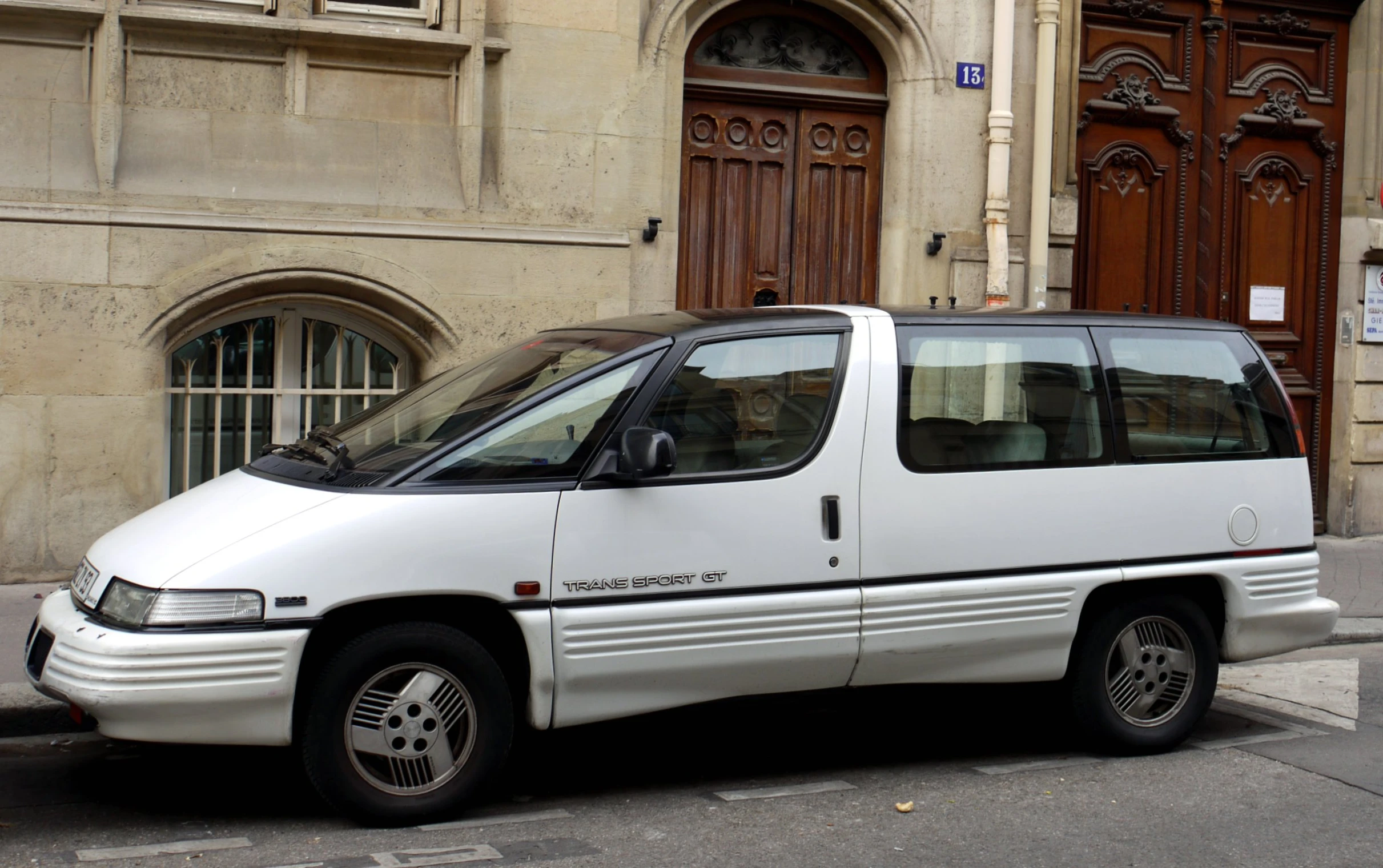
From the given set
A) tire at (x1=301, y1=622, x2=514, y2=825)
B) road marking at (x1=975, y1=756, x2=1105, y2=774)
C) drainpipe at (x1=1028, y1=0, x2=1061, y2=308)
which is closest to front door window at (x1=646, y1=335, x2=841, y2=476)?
tire at (x1=301, y1=622, x2=514, y2=825)

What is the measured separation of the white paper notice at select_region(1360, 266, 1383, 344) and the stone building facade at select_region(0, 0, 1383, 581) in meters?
2.57

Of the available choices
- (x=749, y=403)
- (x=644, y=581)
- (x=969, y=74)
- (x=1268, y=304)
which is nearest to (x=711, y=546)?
(x=644, y=581)

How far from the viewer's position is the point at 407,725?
484 cm

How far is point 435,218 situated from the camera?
31.3 feet

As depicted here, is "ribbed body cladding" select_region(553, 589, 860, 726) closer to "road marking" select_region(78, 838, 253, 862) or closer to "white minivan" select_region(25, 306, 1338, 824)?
Result: "white minivan" select_region(25, 306, 1338, 824)

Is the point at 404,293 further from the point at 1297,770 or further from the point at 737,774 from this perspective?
the point at 1297,770

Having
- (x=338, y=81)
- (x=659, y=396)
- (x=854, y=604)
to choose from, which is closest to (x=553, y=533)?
(x=659, y=396)

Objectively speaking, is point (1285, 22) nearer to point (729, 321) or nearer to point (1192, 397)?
point (1192, 397)

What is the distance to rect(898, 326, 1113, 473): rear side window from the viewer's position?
5.54 m

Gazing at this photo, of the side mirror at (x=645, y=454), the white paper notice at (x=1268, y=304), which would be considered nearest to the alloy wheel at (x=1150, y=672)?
the side mirror at (x=645, y=454)

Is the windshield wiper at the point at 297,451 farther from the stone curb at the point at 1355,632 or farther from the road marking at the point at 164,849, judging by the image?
the stone curb at the point at 1355,632

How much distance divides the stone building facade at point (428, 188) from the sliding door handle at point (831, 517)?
470 cm

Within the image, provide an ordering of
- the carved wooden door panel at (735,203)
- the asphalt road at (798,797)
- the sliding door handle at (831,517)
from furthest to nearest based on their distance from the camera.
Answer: the carved wooden door panel at (735,203), the sliding door handle at (831,517), the asphalt road at (798,797)

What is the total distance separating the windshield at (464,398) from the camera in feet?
17.0
